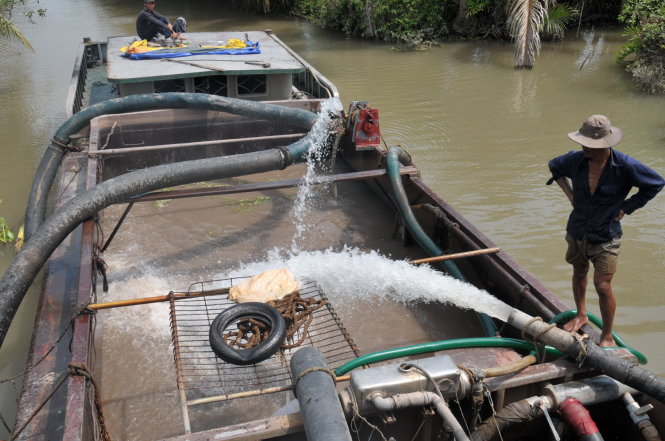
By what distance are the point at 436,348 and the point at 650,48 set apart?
1443cm

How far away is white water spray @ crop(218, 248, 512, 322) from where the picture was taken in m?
5.60

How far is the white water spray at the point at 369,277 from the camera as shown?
5.60 m

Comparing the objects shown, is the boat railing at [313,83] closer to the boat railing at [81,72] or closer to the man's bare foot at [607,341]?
the boat railing at [81,72]

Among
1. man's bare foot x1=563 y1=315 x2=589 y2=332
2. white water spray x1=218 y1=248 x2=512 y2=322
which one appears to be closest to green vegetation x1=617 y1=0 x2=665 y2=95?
white water spray x1=218 y1=248 x2=512 y2=322

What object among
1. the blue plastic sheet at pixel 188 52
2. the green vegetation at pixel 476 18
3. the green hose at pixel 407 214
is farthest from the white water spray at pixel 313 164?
the green vegetation at pixel 476 18

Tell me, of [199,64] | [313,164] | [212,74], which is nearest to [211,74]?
[212,74]

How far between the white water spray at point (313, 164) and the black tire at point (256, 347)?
7.18 feet

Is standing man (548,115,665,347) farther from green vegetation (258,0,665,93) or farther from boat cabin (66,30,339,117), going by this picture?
green vegetation (258,0,665,93)

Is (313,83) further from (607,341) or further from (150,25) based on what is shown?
(607,341)

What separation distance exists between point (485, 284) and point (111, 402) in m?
3.54

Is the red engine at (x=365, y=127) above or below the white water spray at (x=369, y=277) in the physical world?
above

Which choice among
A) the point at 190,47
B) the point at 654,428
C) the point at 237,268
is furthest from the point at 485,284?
the point at 190,47

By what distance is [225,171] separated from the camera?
20.1 ft

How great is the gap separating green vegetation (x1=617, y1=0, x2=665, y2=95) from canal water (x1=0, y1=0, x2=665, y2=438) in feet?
1.53
